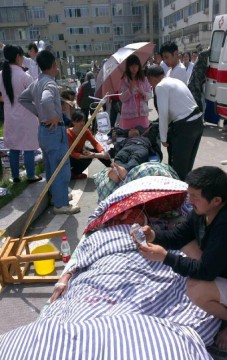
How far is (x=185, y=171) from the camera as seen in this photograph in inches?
153

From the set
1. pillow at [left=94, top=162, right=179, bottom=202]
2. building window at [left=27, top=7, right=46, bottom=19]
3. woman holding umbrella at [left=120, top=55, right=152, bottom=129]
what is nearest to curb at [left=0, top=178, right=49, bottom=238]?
pillow at [left=94, top=162, right=179, bottom=202]

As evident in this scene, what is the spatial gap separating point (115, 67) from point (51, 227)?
7.61 feet

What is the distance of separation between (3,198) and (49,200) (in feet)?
2.02

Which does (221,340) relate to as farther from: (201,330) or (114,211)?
(114,211)

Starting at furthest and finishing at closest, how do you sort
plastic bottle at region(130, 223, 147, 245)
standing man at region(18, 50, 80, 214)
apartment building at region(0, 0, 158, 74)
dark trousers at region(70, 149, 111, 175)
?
apartment building at region(0, 0, 158, 74), dark trousers at region(70, 149, 111, 175), standing man at region(18, 50, 80, 214), plastic bottle at region(130, 223, 147, 245)

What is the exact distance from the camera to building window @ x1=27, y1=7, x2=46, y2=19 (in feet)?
174

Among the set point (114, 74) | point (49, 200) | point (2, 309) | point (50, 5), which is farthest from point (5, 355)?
point (50, 5)

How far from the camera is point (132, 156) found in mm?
3629

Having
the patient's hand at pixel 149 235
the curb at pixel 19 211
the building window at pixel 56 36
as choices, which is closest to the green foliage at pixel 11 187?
the curb at pixel 19 211

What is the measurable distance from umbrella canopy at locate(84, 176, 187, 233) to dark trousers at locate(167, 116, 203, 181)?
1002 millimetres

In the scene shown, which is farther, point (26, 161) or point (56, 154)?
point (26, 161)

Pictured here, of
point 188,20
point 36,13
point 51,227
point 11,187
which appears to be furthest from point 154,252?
point 36,13

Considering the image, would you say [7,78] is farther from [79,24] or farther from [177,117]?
[79,24]

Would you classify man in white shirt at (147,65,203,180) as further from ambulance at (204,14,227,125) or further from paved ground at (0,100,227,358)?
ambulance at (204,14,227,125)
